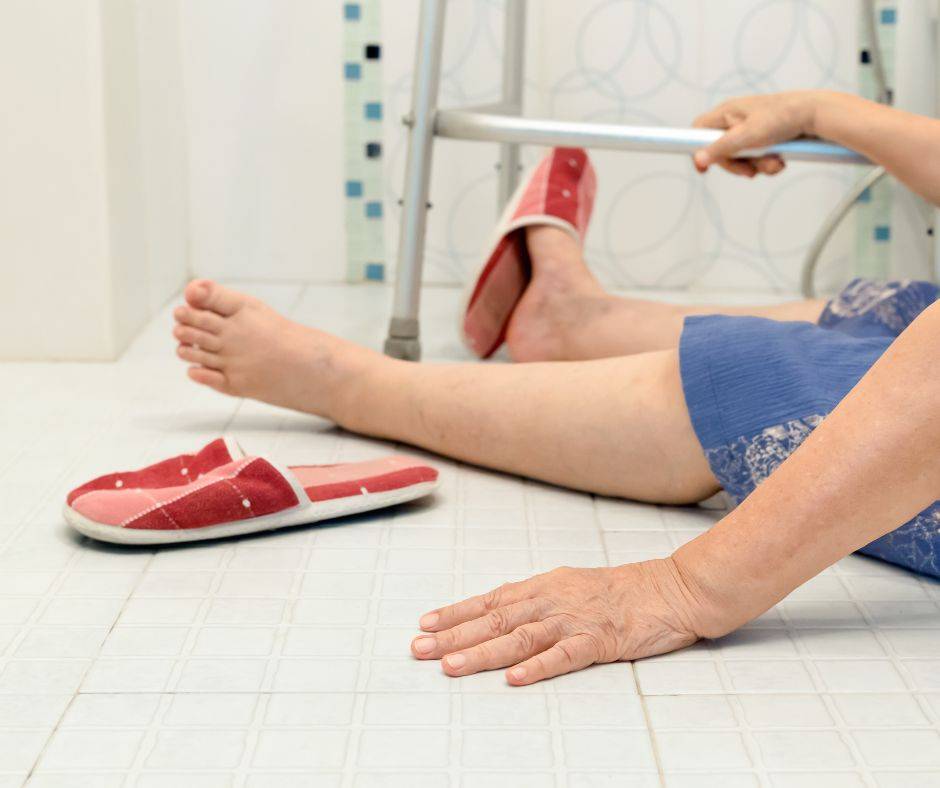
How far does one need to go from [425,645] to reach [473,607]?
0.13ft

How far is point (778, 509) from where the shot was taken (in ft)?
2.21

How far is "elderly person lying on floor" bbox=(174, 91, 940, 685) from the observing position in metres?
0.66

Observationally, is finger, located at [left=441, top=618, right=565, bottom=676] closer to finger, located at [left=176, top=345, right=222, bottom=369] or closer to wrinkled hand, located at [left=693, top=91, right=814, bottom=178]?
finger, located at [left=176, top=345, right=222, bottom=369]

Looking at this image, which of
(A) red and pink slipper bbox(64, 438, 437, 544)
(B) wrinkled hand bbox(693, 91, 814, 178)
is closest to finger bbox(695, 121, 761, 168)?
(B) wrinkled hand bbox(693, 91, 814, 178)

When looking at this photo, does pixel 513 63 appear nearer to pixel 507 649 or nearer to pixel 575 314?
pixel 575 314

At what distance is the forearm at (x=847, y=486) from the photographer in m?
0.64

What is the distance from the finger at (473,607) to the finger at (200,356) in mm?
427

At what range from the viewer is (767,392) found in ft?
2.73

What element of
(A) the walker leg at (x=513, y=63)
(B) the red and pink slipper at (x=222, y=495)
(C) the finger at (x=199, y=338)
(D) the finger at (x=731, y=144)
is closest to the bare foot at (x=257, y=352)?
(C) the finger at (x=199, y=338)

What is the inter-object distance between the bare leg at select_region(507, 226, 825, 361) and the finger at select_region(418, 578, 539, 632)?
1.62 feet

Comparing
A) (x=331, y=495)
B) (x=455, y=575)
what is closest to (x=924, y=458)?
(x=455, y=575)

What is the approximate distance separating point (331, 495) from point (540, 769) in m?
0.36

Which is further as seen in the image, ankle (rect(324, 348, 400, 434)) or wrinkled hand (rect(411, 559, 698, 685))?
ankle (rect(324, 348, 400, 434))

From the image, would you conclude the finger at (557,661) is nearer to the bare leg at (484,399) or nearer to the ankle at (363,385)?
the bare leg at (484,399)
